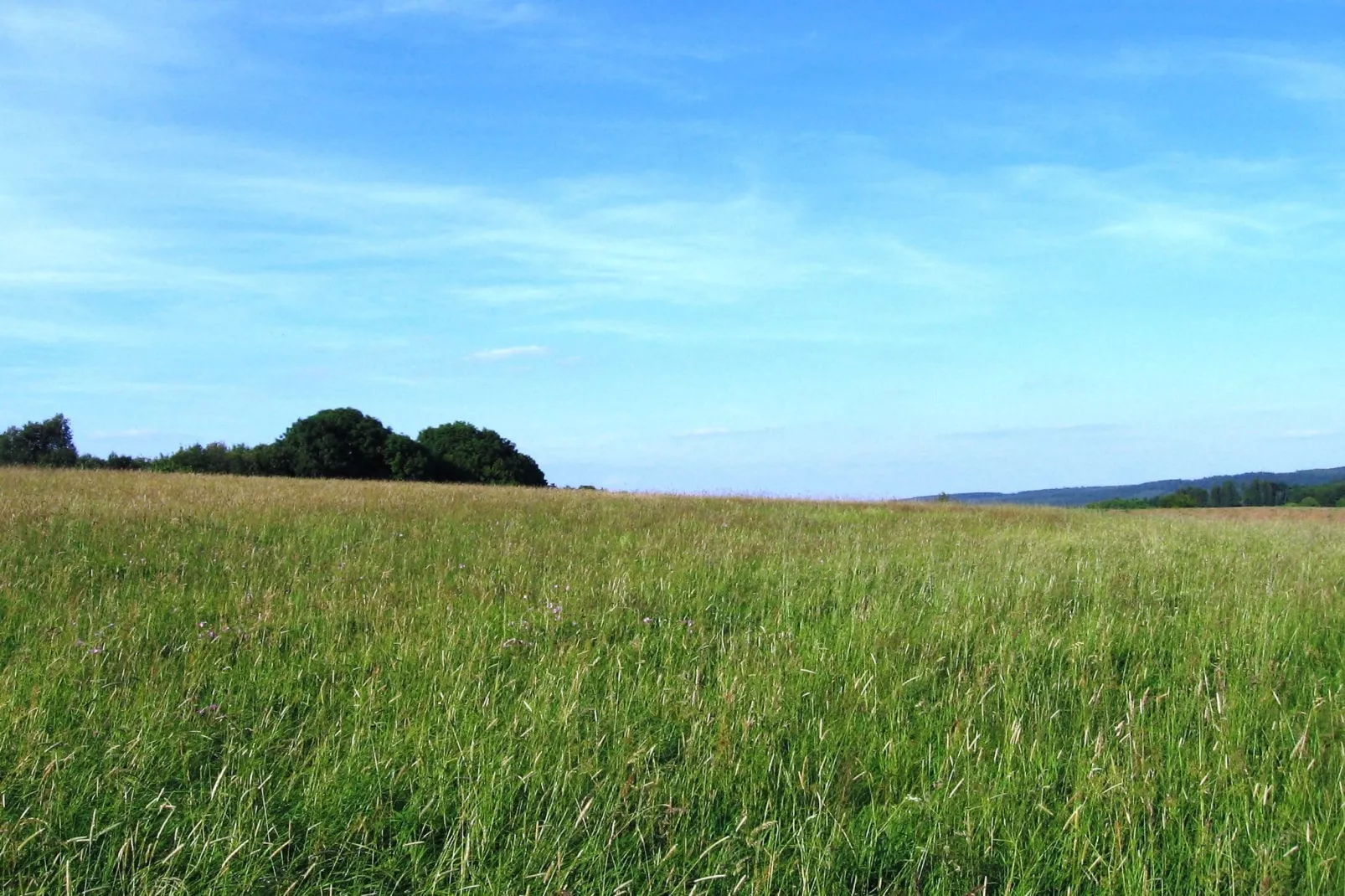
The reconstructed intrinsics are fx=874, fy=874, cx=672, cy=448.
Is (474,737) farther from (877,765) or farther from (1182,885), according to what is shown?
(1182,885)

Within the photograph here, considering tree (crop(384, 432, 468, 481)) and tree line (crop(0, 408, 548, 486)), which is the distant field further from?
tree (crop(384, 432, 468, 481))

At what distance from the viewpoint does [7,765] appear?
9.46 feet

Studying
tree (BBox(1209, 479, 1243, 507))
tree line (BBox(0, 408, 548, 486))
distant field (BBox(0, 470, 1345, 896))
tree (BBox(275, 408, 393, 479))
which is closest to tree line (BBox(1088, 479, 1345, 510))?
tree (BBox(1209, 479, 1243, 507))

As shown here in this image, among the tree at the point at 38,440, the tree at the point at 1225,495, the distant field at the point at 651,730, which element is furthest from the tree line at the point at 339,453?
the tree at the point at 1225,495

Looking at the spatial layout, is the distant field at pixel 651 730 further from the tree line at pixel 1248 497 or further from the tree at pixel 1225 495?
the tree at pixel 1225 495

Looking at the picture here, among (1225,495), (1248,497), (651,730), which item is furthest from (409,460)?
(1248,497)

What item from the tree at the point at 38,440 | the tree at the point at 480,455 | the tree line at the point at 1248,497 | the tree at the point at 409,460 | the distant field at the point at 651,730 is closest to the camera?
the distant field at the point at 651,730

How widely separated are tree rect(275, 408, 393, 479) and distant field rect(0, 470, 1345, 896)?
36503 mm

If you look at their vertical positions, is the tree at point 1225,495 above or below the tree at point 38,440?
below

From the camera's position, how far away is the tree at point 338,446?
41625 millimetres

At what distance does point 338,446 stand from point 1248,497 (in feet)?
165

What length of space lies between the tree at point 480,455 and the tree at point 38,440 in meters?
17.8

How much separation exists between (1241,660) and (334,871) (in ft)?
15.4

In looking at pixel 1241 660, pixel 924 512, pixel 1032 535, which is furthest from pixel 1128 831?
pixel 924 512
